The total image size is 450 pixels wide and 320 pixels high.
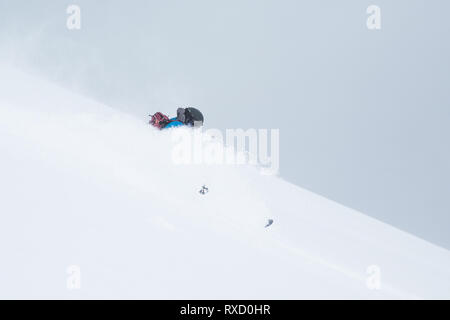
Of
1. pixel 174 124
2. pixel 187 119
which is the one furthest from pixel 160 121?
pixel 187 119

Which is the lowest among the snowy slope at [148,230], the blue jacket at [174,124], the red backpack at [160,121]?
the snowy slope at [148,230]

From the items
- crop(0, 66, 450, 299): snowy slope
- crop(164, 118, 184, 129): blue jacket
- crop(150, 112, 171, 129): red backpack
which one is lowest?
crop(0, 66, 450, 299): snowy slope

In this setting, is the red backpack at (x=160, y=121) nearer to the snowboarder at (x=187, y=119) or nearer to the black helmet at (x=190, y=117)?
the snowboarder at (x=187, y=119)

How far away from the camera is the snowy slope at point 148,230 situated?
310 cm

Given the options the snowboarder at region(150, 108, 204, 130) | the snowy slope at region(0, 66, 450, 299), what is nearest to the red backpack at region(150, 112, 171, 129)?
the snowboarder at region(150, 108, 204, 130)

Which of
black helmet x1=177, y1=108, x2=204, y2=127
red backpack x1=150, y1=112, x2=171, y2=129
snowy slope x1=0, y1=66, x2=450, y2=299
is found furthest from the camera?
red backpack x1=150, y1=112, x2=171, y2=129

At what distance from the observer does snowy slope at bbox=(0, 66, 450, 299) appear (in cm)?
310

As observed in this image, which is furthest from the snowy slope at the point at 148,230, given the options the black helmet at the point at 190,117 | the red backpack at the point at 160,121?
the black helmet at the point at 190,117

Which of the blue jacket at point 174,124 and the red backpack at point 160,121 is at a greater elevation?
the red backpack at point 160,121

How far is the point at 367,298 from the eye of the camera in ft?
12.3

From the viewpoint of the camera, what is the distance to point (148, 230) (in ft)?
12.3

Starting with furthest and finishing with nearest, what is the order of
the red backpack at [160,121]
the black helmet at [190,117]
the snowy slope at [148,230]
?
the red backpack at [160,121]
the black helmet at [190,117]
the snowy slope at [148,230]

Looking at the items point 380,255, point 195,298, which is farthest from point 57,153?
point 380,255

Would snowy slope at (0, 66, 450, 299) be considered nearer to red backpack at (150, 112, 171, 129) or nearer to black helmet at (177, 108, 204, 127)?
red backpack at (150, 112, 171, 129)
